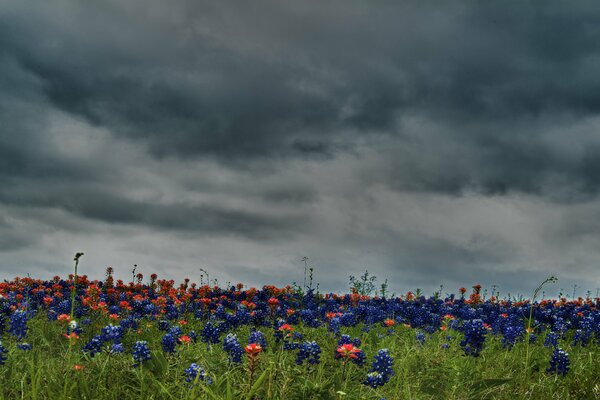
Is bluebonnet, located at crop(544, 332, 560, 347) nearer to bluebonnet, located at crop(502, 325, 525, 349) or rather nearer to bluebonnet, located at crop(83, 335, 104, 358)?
bluebonnet, located at crop(502, 325, 525, 349)

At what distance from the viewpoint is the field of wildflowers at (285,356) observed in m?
6.18

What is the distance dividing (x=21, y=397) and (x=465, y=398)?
16.0 feet

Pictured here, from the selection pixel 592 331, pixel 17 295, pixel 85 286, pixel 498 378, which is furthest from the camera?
pixel 85 286

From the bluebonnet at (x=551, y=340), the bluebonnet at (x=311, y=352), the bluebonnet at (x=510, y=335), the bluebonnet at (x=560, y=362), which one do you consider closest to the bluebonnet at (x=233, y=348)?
the bluebonnet at (x=311, y=352)

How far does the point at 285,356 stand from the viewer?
8031mm

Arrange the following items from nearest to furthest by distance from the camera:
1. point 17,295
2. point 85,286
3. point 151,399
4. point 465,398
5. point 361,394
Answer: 1. point 151,399
2. point 361,394
3. point 465,398
4. point 17,295
5. point 85,286

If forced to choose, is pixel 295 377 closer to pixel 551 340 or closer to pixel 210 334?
pixel 210 334

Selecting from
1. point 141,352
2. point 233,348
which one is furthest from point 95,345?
point 233,348

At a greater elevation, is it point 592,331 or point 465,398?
point 592,331

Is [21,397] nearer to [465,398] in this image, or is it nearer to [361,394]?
[361,394]

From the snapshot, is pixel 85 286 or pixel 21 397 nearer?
pixel 21 397

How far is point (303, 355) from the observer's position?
6941 millimetres

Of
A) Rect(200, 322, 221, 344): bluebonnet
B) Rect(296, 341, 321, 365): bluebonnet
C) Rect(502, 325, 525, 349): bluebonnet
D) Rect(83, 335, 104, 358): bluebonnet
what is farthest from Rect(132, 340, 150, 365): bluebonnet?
Rect(502, 325, 525, 349): bluebonnet

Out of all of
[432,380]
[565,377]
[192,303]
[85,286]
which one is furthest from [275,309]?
[85,286]
